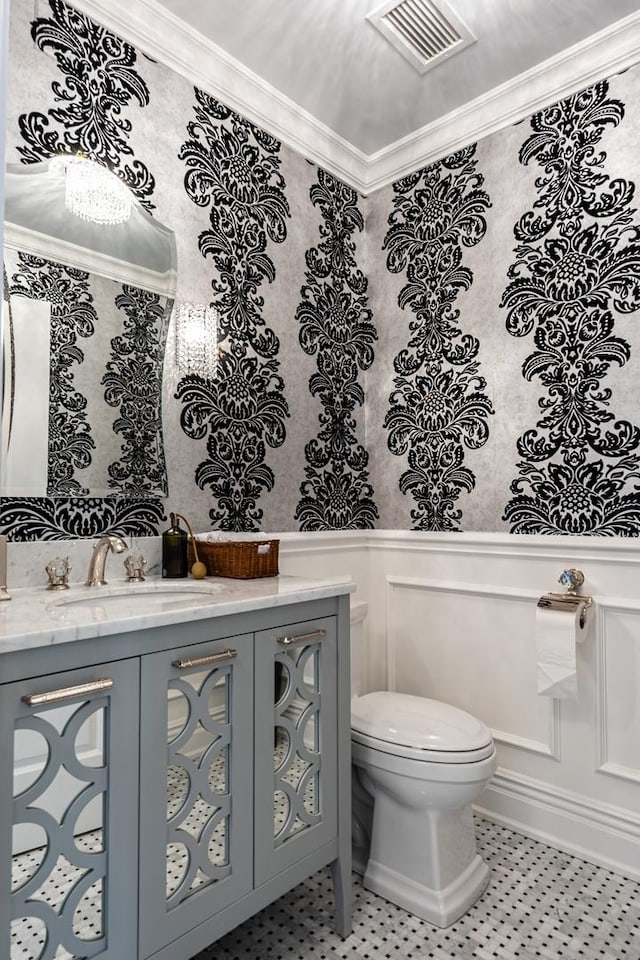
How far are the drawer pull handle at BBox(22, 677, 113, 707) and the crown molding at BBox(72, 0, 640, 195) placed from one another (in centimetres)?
183

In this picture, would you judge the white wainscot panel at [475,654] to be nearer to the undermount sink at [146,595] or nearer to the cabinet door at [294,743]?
the cabinet door at [294,743]

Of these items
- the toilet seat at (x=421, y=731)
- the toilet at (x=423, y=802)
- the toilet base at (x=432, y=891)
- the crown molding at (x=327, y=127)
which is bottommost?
the toilet base at (x=432, y=891)

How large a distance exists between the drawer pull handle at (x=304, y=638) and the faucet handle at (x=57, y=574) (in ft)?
1.86

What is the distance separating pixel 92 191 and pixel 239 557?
1104 millimetres

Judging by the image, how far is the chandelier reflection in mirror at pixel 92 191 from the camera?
163 centimetres

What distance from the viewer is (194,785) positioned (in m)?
1.23

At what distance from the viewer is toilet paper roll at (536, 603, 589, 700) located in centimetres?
185

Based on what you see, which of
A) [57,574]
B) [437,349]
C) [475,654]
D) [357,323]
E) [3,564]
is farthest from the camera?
[357,323]

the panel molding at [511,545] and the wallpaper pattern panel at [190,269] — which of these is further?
the panel molding at [511,545]

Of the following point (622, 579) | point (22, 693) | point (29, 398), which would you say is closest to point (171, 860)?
point (22, 693)

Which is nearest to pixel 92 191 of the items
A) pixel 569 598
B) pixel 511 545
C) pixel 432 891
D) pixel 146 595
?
pixel 146 595

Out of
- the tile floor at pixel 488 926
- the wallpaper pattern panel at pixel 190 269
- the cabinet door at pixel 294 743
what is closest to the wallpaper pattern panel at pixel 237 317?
the wallpaper pattern panel at pixel 190 269

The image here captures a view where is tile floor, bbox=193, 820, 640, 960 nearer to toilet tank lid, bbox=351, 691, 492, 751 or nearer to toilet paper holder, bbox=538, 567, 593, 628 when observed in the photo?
toilet tank lid, bbox=351, 691, 492, 751

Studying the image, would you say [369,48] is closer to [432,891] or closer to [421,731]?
[421,731]
